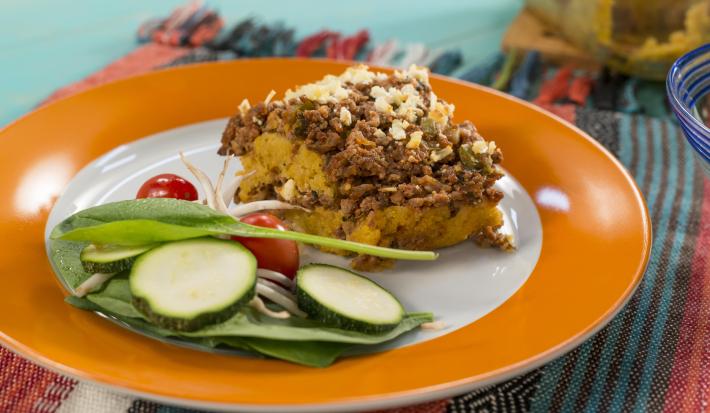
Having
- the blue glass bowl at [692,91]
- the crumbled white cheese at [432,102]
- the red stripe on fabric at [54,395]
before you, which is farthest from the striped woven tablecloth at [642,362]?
the crumbled white cheese at [432,102]

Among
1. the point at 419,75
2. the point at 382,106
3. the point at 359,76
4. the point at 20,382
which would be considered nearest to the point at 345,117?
the point at 382,106

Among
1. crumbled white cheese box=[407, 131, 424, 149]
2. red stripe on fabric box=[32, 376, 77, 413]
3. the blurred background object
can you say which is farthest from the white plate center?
the blurred background object

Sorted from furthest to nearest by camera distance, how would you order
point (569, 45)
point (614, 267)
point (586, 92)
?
point (569, 45)
point (586, 92)
point (614, 267)

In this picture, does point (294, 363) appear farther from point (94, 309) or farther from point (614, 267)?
point (614, 267)

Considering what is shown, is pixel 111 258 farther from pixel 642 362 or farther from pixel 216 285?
pixel 642 362

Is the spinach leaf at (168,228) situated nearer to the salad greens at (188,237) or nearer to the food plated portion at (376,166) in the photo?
the salad greens at (188,237)

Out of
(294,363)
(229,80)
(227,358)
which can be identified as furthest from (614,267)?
(229,80)
